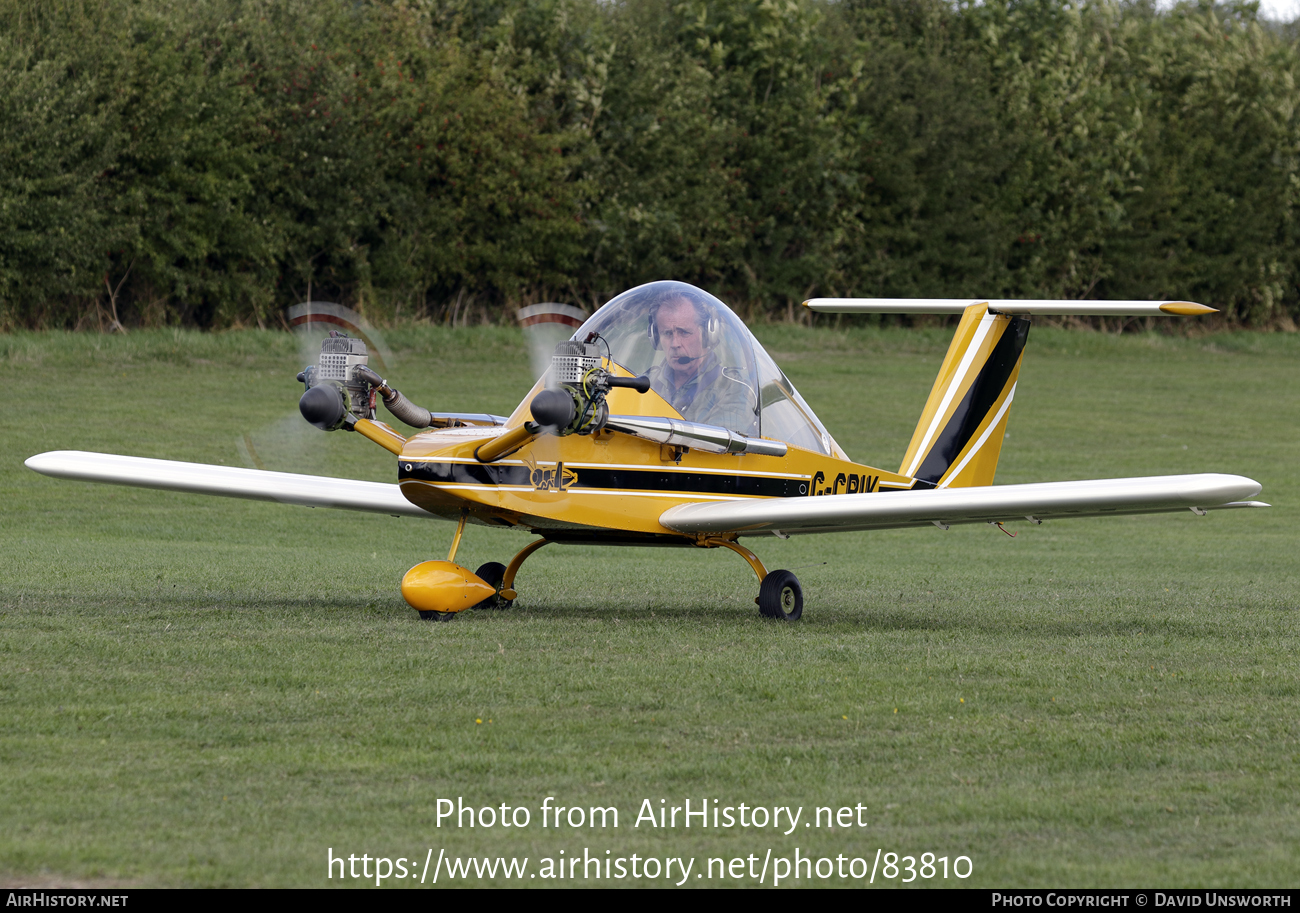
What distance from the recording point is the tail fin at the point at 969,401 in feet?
45.8

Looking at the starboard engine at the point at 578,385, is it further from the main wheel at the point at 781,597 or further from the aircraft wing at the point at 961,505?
the main wheel at the point at 781,597

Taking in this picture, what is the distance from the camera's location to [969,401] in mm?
14023

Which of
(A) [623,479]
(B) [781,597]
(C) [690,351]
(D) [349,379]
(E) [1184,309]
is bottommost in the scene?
(B) [781,597]

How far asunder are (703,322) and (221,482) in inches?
168

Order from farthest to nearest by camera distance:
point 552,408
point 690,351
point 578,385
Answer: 1. point 690,351
2. point 578,385
3. point 552,408

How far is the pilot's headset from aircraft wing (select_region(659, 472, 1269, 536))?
126 centimetres

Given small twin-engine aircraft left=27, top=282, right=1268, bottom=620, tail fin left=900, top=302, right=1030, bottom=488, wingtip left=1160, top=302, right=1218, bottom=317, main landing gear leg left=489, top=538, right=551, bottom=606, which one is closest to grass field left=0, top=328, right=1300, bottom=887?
main landing gear leg left=489, top=538, right=551, bottom=606

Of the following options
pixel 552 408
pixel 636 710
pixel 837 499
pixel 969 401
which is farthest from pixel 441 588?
pixel 969 401

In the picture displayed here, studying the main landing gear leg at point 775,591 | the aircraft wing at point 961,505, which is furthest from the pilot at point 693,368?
the main landing gear leg at point 775,591

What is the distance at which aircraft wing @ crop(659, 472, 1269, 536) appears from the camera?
1016 cm

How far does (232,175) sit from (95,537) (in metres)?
19.8

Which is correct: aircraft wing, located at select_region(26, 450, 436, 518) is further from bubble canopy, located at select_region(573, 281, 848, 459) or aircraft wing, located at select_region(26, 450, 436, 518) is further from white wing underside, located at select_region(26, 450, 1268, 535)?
bubble canopy, located at select_region(573, 281, 848, 459)

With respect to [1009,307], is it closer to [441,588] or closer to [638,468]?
[638,468]

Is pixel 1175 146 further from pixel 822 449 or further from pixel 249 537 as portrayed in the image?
pixel 822 449
